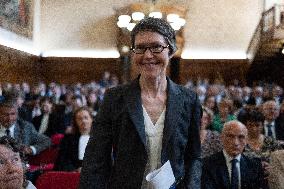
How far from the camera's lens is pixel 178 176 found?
1.60 metres

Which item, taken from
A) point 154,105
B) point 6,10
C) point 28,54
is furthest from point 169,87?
point 28,54

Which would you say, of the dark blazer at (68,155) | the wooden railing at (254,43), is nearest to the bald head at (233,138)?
the dark blazer at (68,155)

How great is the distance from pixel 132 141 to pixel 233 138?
6.38 ft

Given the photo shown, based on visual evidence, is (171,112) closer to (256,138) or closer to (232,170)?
(232,170)

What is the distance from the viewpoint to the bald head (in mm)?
3316

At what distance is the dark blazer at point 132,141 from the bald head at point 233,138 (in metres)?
1.72

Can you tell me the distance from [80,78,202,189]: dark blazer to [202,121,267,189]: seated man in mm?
1547

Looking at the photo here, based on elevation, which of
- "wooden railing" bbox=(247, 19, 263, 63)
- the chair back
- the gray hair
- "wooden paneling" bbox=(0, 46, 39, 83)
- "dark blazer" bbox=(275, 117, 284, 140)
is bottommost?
the chair back

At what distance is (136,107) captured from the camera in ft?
5.22

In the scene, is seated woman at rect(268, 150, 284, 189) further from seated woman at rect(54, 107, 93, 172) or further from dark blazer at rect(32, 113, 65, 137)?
dark blazer at rect(32, 113, 65, 137)

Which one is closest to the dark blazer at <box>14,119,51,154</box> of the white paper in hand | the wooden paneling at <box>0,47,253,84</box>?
the white paper in hand

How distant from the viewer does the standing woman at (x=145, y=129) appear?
1.57m

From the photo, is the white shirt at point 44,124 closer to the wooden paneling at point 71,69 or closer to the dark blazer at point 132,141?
the dark blazer at point 132,141

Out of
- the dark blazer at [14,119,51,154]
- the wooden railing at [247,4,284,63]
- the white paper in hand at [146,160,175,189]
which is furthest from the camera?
the wooden railing at [247,4,284,63]
